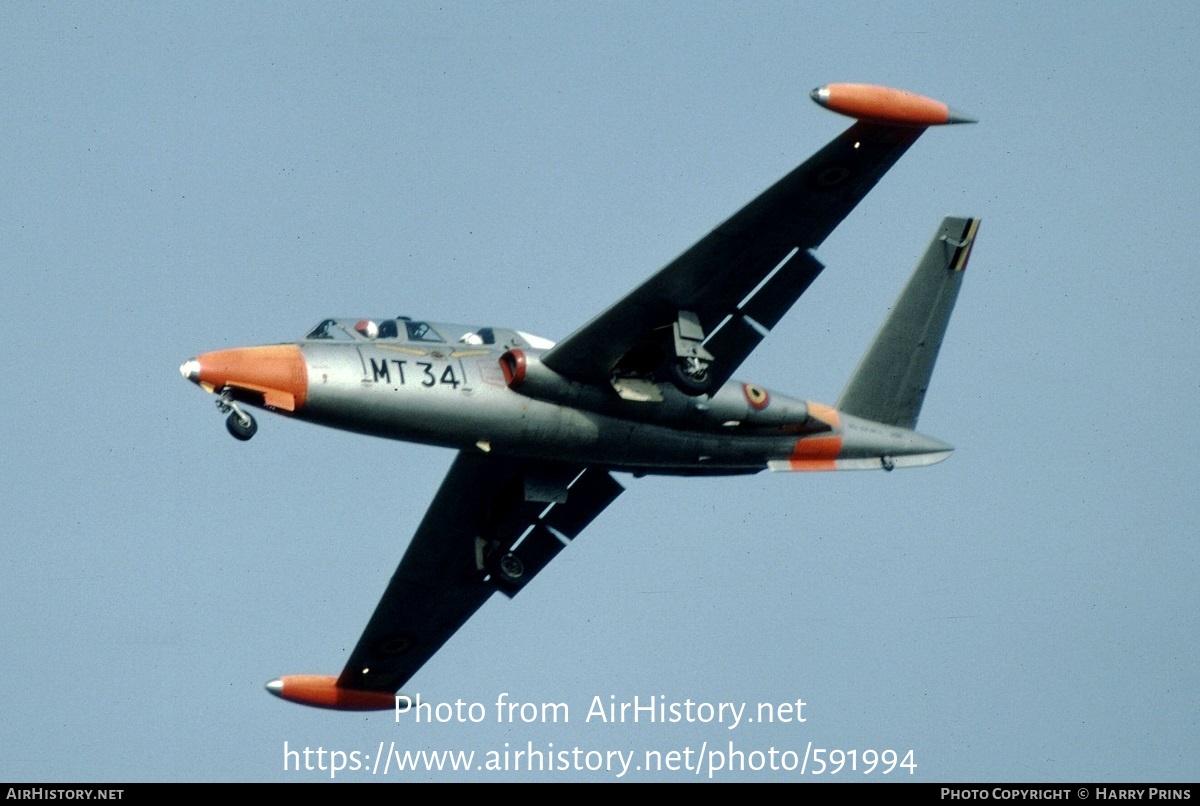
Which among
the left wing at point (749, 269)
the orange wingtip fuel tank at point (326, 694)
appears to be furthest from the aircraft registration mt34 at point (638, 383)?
the orange wingtip fuel tank at point (326, 694)

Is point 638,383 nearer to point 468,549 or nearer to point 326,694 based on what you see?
point 468,549

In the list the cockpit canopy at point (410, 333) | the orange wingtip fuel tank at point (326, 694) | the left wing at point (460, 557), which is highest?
the cockpit canopy at point (410, 333)

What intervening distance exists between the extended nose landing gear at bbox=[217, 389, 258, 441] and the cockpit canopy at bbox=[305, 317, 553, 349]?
1.92 meters

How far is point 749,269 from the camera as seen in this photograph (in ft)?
111

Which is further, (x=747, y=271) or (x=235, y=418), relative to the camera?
(x=747, y=271)

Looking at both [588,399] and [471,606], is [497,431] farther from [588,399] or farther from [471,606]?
[471,606]

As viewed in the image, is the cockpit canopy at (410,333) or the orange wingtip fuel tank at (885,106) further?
the cockpit canopy at (410,333)

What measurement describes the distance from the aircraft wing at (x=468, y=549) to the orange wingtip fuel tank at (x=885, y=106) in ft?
32.8

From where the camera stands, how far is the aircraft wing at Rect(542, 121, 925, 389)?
3241cm

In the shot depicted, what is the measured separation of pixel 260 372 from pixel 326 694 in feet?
38.6

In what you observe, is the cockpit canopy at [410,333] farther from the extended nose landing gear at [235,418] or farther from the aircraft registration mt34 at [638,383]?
the extended nose landing gear at [235,418]

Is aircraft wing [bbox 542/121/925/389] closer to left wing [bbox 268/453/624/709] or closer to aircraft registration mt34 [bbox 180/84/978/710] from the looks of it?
aircraft registration mt34 [bbox 180/84/978/710]

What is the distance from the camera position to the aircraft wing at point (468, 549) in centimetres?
3797

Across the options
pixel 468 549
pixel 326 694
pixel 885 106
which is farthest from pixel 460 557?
pixel 885 106
